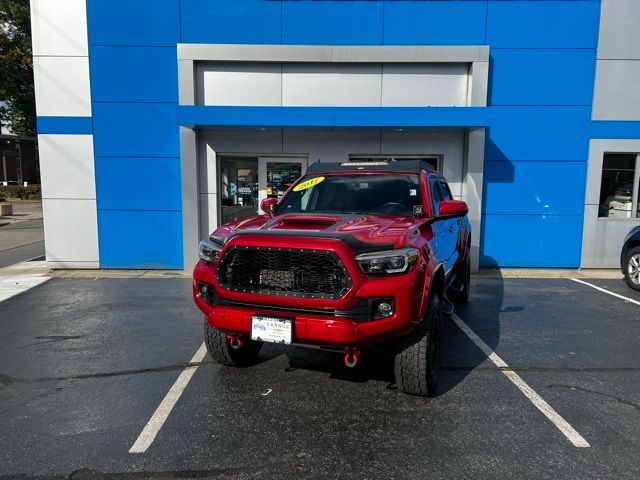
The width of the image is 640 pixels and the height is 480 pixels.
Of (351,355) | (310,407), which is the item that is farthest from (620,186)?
(310,407)

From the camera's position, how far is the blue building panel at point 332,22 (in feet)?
31.1

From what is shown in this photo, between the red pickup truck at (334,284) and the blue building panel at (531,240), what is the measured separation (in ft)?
20.1

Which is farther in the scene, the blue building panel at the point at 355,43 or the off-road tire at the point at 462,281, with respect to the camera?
the blue building panel at the point at 355,43

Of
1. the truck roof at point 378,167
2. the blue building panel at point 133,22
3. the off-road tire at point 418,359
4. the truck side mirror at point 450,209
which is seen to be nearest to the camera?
the off-road tire at point 418,359

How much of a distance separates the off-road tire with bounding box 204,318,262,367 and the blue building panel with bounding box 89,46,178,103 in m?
6.70

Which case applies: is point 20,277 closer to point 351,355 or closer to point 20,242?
point 20,242

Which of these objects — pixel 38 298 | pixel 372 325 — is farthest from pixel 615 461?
pixel 38 298

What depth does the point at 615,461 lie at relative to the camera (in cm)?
309

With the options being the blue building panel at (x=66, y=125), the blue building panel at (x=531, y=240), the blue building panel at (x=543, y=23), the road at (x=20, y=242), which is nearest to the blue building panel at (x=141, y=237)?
the blue building panel at (x=66, y=125)

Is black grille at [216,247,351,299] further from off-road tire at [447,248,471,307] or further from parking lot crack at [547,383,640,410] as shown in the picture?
off-road tire at [447,248,471,307]

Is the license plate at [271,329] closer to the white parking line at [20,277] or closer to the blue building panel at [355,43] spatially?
the white parking line at [20,277]

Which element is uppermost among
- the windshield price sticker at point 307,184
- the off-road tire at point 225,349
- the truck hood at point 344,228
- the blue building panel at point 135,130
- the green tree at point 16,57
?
the green tree at point 16,57

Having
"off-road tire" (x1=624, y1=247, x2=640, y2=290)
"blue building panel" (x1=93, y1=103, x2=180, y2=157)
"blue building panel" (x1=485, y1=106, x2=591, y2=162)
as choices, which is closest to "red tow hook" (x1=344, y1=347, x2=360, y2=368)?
"off-road tire" (x1=624, y1=247, x2=640, y2=290)

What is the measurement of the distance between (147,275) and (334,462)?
7490mm
